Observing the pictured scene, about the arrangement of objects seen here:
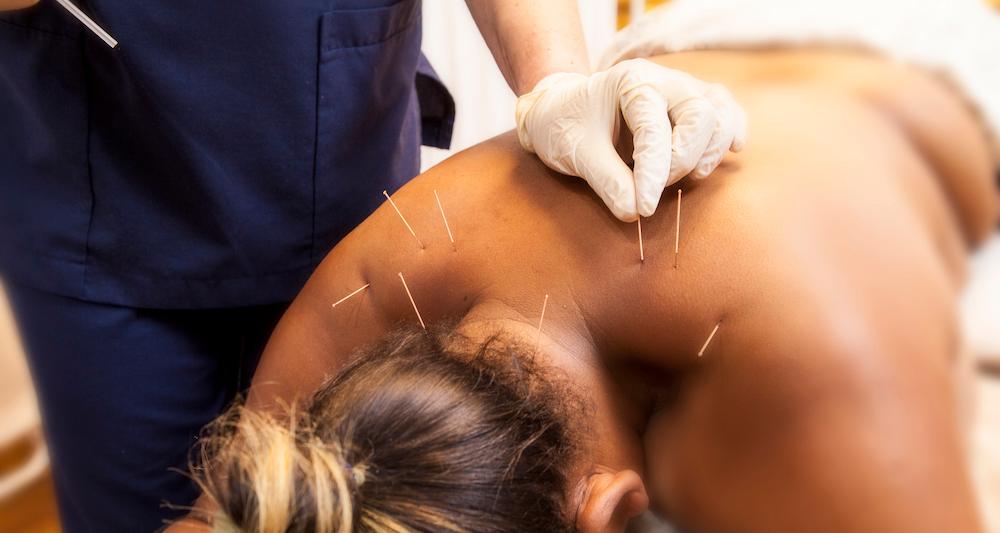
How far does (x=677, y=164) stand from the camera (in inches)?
29.9

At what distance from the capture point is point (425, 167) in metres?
1.77

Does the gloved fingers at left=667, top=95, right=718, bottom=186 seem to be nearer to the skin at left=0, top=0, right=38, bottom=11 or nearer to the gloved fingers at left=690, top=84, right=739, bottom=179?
the gloved fingers at left=690, top=84, right=739, bottom=179

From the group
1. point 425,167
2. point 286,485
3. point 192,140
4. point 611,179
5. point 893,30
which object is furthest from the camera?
point 425,167

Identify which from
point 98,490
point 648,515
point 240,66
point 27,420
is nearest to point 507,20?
point 240,66

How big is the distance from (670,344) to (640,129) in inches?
8.0

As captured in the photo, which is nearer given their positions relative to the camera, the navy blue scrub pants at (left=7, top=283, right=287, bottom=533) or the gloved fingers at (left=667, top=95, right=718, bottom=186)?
the gloved fingers at (left=667, top=95, right=718, bottom=186)

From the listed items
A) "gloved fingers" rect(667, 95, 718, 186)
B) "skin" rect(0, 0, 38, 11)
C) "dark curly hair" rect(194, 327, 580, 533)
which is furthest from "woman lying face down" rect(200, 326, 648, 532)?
"skin" rect(0, 0, 38, 11)

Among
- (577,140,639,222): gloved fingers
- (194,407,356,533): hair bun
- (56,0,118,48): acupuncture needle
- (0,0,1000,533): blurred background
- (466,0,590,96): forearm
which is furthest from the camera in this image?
(466,0,590,96): forearm

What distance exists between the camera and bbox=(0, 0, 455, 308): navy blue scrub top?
0.98 meters

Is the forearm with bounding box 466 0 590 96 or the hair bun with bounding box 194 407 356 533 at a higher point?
the forearm with bounding box 466 0 590 96

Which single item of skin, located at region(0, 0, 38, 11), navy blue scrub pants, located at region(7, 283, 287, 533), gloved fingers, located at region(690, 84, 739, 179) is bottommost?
navy blue scrub pants, located at region(7, 283, 287, 533)

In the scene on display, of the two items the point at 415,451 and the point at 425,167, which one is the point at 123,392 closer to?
the point at 415,451

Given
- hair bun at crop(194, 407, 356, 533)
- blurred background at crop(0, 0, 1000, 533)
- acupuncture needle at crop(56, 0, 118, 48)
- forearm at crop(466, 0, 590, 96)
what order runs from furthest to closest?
forearm at crop(466, 0, 590, 96)
acupuncture needle at crop(56, 0, 118, 48)
hair bun at crop(194, 407, 356, 533)
blurred background at crop(0, 0, 1000, 533)

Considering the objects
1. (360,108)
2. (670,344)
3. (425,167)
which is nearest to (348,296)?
(360,108)
